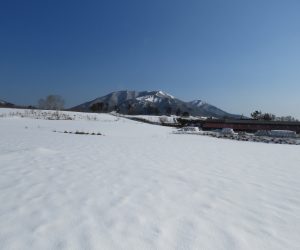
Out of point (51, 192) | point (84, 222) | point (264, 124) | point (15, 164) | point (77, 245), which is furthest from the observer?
point (264, 124)

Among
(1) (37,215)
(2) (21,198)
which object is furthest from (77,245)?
(2) (21,198)

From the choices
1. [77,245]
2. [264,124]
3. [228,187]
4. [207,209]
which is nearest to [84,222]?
[77,245]

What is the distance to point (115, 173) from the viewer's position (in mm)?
6137

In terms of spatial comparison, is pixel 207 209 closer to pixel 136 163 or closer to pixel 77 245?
pixel 77 245

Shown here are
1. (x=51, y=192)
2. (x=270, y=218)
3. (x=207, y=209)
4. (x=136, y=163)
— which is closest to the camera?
(x=270, y=218)

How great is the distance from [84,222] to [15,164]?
13.8 ft

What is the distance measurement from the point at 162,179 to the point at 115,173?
3.98 feet

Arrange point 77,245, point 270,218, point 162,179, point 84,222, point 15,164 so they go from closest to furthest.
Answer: point 77,245 → point 84,222 → point 270,218 → point 162,179 → point 15,164

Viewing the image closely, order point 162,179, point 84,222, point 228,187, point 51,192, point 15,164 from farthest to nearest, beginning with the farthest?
point 15,164, point 162,179, point 228,187, point 51,192, point 84,222

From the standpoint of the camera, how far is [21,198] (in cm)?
413

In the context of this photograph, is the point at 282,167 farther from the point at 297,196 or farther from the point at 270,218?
the point at 270,218

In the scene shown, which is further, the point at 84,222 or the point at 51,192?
Result: the point at 51,192

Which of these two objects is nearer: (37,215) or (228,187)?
(37,215)

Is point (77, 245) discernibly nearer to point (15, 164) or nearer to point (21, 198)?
point (21, 198)
